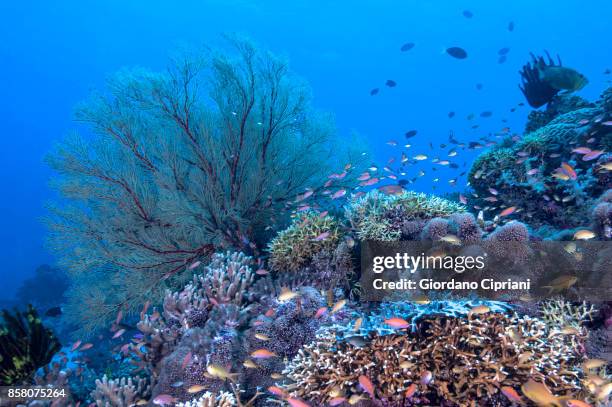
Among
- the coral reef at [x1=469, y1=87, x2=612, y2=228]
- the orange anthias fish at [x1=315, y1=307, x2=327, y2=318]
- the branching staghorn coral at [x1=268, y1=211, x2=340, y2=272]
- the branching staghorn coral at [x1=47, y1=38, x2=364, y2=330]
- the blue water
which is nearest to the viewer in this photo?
the orange anthias fish at [x1=315, y1=307, x2=327, y2=318]

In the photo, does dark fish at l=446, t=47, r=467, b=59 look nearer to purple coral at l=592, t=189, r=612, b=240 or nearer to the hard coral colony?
the hard coral colony

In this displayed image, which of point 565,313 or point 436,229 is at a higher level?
point 436,229

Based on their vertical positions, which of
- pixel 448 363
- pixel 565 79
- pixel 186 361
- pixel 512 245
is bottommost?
pixel 186 361

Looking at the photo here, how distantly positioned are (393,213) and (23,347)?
6.73 m

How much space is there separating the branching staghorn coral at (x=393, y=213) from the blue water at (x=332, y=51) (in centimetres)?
6581

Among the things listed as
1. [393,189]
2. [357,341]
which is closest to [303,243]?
[393,189]

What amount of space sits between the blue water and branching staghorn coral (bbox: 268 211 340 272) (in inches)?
2618

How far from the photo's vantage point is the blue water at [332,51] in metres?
75.0

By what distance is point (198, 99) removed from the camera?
793 cm

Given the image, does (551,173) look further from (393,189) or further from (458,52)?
(458,52)

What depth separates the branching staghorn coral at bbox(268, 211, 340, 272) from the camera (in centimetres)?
→ 598

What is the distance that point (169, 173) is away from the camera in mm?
7086

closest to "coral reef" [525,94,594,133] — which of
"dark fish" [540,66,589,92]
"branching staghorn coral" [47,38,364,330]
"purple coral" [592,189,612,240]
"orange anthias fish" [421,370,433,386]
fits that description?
"dark fish" [540,66,589,92]

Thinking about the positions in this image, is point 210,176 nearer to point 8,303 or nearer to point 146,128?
point 146,128
